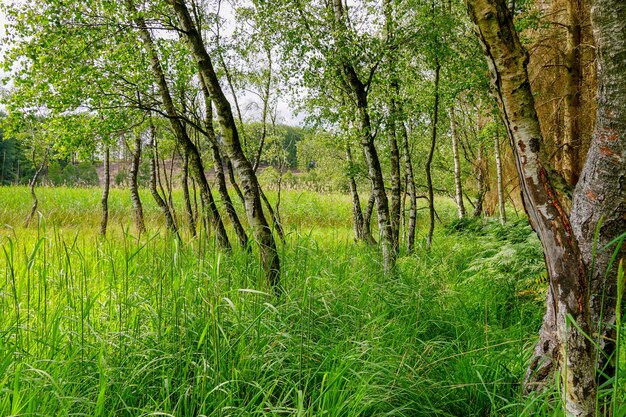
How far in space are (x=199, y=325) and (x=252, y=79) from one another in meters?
10.4

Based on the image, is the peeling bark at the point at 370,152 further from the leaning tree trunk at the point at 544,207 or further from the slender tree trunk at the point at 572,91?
the slender tree trunk at the point at 572,91

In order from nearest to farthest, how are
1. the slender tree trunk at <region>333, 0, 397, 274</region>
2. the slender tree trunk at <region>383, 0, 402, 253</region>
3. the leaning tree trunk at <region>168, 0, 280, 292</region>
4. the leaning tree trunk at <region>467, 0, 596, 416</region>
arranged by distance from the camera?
1. the leaning tree trunk at <region>467, 0, 596, 416</region>
2. the leaning tree trunk at <region>168, 0, 280, 292</region>
3. the slender tree trunk at <region>333, 0, 397, 274</region>
4. the slender tree trunk at <region>383, 0, 402, 253</region>

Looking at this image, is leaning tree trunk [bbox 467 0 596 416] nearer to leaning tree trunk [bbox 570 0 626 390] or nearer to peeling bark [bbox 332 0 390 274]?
leaning tree trunk [bbox 570 0 626 390]

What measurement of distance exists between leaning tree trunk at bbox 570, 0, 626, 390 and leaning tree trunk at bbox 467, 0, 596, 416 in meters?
0.25

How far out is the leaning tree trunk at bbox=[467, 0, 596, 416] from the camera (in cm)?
149

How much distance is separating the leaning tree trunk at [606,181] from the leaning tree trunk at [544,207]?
0.83ft

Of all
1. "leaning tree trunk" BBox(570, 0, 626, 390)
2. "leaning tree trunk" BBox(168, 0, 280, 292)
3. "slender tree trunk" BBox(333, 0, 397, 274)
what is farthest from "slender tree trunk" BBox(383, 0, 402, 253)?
"leaning tree trunk" BBox(570, 0, 626, 390)

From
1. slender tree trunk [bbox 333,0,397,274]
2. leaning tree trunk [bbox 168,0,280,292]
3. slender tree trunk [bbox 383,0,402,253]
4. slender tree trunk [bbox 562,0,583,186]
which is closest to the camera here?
leaning tree trunk [bbox 168,0,280,292]

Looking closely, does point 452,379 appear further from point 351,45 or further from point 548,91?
point 548,91

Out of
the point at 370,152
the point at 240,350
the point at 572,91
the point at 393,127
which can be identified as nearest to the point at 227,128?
the point at 370,152

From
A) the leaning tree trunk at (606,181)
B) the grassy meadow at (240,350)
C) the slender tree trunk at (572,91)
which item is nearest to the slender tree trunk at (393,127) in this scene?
the grassy meadow at (240,350)

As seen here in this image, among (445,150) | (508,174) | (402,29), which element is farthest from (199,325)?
(445,150)

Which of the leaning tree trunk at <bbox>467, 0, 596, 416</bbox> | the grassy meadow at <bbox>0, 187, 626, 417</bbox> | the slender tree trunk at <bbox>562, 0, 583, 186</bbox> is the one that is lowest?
the grassy meadow at <bbox>0, 187, 626, 417</bbox>

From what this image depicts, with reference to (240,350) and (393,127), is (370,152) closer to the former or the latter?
(393,127)
